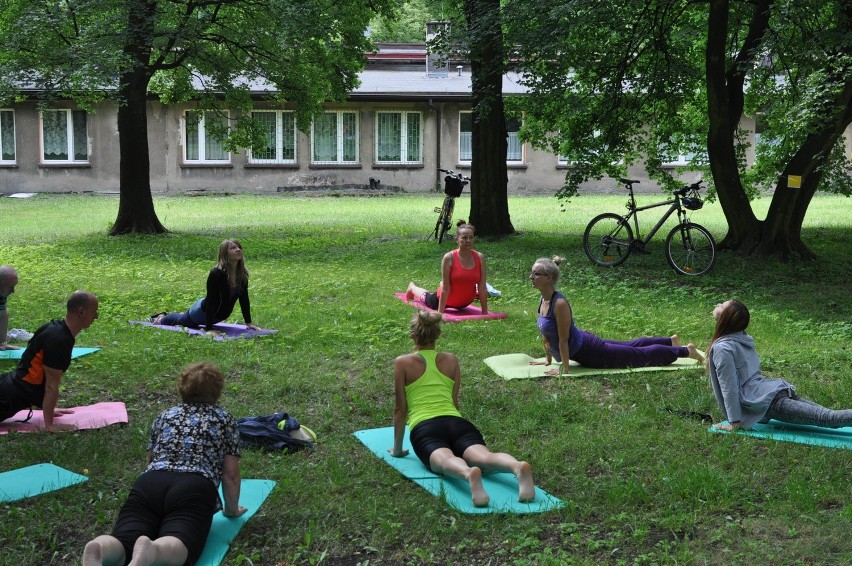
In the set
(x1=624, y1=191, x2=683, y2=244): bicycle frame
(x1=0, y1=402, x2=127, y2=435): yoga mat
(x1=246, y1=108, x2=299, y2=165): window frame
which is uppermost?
(x1=246, y1=108, x2=299, y2=165): window frame

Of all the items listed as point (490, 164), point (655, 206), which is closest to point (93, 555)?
point (655, 206)

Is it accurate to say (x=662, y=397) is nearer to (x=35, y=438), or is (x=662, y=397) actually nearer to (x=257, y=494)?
(x=257, y=494)

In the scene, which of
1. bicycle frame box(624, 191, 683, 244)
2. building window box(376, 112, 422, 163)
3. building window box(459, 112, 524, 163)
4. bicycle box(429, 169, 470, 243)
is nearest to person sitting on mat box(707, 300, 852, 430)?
bicycle frame box(624, 191, 683, 244)

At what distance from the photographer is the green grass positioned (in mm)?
4832

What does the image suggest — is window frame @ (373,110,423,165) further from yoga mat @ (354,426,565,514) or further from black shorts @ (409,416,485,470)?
black shorts @ (409,416,485,470)

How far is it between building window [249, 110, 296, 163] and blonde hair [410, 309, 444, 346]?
3060 centimetres

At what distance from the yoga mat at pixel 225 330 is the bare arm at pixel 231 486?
475 centimetres

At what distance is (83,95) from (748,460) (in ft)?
51.5

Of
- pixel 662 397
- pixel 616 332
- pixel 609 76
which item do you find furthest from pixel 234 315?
pixel 609 76

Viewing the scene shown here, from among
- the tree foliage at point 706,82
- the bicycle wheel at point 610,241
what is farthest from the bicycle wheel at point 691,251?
the tree foliage at point 706,82

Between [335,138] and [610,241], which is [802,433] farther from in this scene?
[335,138]

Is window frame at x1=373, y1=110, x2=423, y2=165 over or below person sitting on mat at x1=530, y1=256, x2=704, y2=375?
over

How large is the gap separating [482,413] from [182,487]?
2.99m

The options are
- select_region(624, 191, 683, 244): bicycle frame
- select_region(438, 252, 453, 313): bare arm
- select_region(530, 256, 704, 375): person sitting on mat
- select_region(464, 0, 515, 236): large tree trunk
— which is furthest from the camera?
select_region(464, 0, 515, 236): large tree trunk
